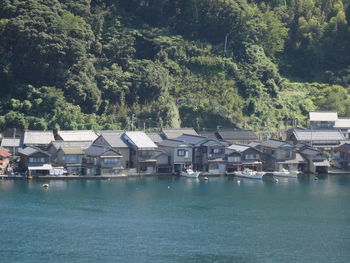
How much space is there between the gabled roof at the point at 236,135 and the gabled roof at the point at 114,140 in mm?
8495

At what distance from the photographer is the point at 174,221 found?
1602 inches

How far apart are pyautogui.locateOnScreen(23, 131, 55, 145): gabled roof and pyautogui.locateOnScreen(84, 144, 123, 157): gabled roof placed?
11.3 feet

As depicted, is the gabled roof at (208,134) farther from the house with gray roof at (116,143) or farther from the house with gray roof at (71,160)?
the house with gray roof at (71,160)

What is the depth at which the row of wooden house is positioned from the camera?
53594 mm

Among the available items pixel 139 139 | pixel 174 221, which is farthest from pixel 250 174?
pixel 174 221

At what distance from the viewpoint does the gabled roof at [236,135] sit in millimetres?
60794

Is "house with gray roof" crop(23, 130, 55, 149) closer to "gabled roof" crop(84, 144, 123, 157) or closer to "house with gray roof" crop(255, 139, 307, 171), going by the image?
"gabled roof" crop(84, 144, 123, 157)

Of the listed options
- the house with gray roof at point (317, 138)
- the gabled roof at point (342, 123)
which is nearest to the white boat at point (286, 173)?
the house with gray roof at point (317, 138)

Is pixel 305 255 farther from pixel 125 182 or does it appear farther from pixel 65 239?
pixel 125 182

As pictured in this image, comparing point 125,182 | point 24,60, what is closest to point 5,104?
point 24,60

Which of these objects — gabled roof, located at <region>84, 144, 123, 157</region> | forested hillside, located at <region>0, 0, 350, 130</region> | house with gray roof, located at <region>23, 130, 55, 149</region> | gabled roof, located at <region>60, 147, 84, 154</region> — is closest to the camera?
gabled roof, located at <region>84, 144, 123, 157</region>

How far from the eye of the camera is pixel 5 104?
59906mm

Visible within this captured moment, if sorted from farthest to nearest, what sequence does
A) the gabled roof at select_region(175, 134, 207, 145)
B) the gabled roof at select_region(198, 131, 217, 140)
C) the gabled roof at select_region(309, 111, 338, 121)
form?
the gabled roof at select_region(309, 111, 338, 121), the gabled roof at select_region(198, 131, 217, 140), the gabled roof at select_region(175, 134, 207, 145)

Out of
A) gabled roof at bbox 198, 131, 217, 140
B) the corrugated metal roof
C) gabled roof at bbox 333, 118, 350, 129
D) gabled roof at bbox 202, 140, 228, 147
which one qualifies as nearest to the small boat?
gabled roof at bbox 202, 140, 228, 147
